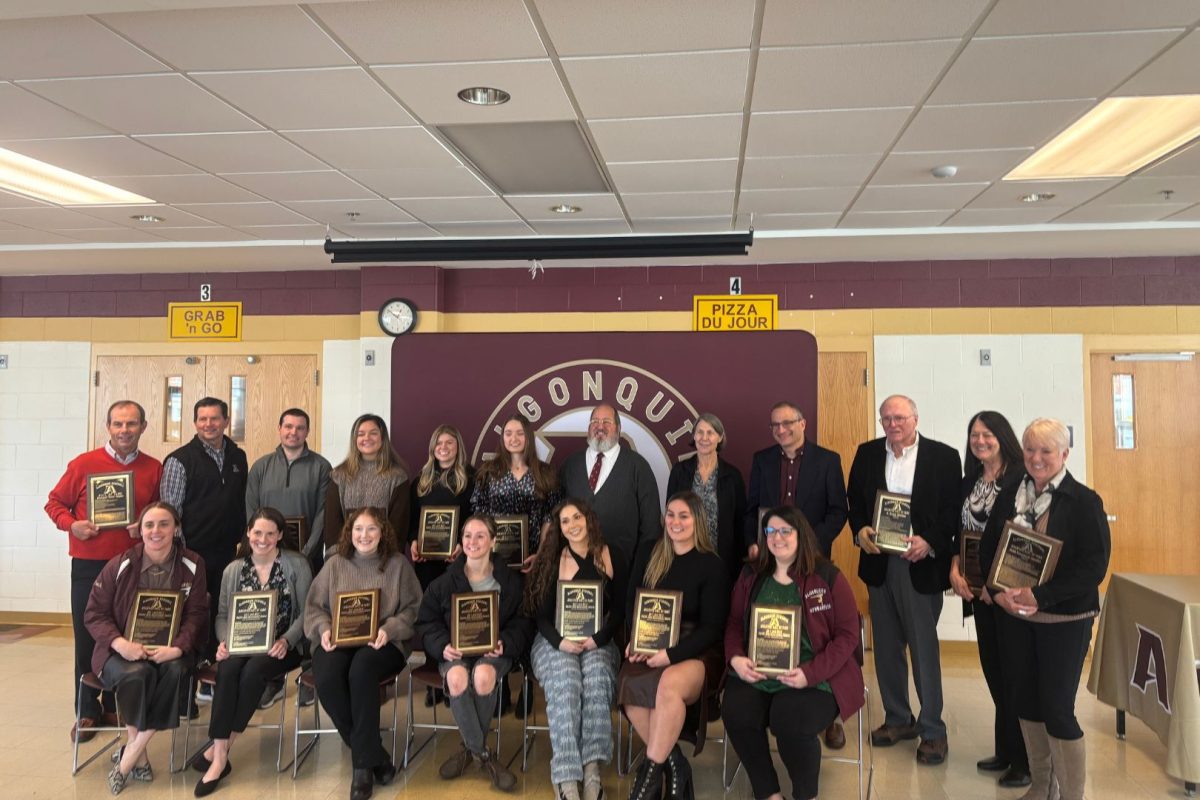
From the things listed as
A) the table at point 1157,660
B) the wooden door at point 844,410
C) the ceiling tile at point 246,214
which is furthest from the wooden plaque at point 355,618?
the wooden door at point 844,410

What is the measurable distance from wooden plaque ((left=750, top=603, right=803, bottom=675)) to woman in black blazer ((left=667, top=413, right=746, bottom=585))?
0.77 m

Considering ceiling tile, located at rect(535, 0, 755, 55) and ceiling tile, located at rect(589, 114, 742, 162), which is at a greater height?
ceiling tile, located at rect(589, 114, 742, 162)

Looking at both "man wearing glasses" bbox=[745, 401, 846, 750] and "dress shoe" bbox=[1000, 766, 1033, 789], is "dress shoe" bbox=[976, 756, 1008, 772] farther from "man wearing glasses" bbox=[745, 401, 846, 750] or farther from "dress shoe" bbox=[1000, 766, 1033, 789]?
"man wearing glasses" bbox=[745, 401, 846, 750]

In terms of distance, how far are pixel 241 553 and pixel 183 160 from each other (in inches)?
76.0

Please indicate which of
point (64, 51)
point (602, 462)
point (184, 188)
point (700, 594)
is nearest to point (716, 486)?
point (602, 462)

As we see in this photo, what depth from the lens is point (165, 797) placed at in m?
→ 3.54

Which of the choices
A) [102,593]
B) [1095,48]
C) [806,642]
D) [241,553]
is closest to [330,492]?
[241,553]

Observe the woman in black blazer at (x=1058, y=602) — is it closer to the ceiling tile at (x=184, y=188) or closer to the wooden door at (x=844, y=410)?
the wooden door at (x=844, y=410)

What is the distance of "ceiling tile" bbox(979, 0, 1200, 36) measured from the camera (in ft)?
8.27

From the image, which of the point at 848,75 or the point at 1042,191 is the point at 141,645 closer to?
the point at 848,75

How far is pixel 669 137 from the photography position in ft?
12.4

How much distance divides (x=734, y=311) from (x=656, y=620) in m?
3.36

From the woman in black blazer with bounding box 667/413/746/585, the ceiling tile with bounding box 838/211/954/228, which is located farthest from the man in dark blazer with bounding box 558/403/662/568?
the ceiling tile with bounding box 838/211/954/228

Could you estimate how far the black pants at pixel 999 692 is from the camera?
12.1 feet
